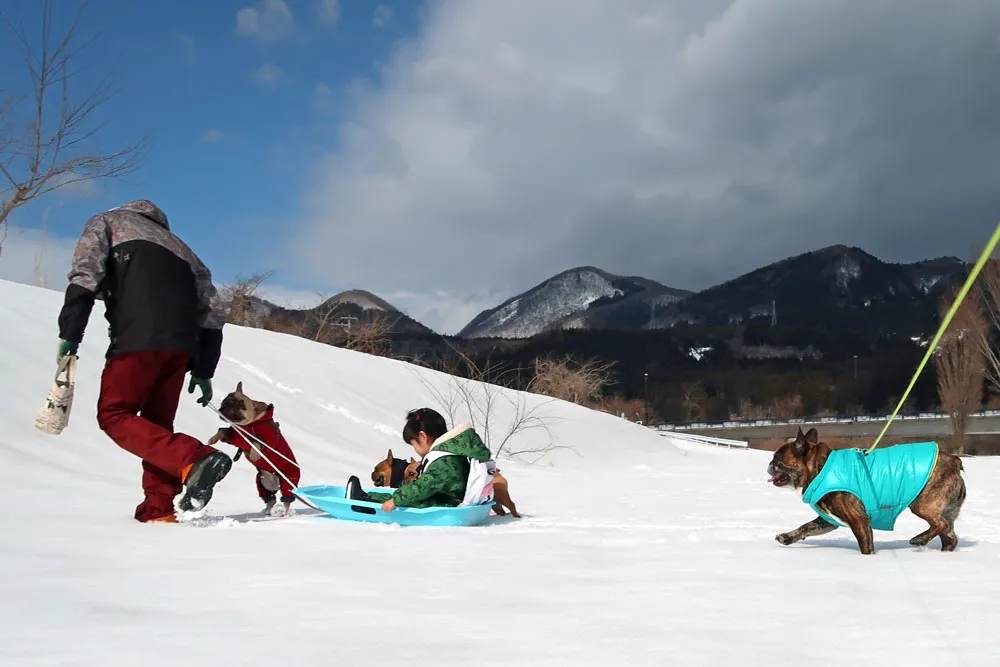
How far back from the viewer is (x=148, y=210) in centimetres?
467

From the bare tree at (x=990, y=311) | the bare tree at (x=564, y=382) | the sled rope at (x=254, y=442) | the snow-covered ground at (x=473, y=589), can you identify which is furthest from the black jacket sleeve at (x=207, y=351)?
the bare tree at (x=564, y=382)

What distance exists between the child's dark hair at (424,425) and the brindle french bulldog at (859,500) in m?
2.33

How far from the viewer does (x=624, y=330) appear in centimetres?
17138

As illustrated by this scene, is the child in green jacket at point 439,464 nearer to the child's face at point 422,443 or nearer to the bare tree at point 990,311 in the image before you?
the child's face at point 422,443

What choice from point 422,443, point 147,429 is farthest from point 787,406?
point 147,429

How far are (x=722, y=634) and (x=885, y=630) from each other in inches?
19.9

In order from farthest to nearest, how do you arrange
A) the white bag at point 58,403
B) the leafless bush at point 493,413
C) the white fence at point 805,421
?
the white fence at point 805,421 → the leafless bush at point 493,413 → the white bag at point 58,403

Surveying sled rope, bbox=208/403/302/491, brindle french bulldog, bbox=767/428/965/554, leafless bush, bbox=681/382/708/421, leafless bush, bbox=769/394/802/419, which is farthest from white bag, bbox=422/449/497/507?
leafless bush, bbox=769/394/802/419

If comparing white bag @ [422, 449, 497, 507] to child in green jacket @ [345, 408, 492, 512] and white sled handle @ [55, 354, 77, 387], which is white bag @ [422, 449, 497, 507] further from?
white sled handle @ [55, 354, 77, 387]

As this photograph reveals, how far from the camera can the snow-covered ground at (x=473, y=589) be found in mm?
1983

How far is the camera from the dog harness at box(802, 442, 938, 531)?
4172mm

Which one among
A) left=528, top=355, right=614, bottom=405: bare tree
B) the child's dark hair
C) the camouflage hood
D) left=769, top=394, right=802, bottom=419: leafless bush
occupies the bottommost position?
the child's dark hair

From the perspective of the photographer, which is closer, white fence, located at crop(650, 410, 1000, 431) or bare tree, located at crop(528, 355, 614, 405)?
bare tree, located at crop(528, 355, 614, 405)

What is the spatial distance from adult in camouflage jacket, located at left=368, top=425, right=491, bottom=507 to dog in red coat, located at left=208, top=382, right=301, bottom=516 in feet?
2.86
